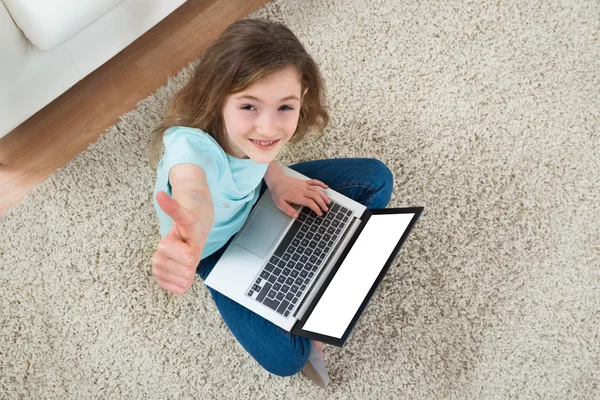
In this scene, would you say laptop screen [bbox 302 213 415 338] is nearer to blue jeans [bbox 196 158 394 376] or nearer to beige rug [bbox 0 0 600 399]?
blue jeans [bbox 196 158 394 376]

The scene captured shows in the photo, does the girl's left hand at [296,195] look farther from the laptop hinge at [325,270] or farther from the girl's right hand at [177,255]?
the girl's right hand at [177,255]

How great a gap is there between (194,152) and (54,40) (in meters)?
0.49

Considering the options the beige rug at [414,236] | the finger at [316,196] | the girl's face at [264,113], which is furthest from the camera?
the beige rug at [414,236]

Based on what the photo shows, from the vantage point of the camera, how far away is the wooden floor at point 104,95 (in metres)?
1.43

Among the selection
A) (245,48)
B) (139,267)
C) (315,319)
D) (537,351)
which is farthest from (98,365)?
(537,351)

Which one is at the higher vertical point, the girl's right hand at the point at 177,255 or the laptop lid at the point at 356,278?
the girl's right hand at the point at 177,255

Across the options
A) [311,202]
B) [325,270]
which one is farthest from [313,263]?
[311,202]

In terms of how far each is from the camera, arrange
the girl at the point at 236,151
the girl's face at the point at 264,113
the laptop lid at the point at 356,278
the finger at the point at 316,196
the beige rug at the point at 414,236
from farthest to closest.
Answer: the beige rug at the point at 414,236 → the finger at the point at 316,196 → the laptop lid at the point at 356,278 → the girl's face at the point at 264,113 → the girl at the point at 236,151

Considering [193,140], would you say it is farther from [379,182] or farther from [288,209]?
[379,182]

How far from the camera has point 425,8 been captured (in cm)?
159

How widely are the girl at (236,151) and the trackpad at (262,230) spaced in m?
0.02

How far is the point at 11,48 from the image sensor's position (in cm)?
111

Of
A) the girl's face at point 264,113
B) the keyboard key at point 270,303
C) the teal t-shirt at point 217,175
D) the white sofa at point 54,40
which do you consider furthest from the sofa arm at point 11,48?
the keyboard key at point 270,303

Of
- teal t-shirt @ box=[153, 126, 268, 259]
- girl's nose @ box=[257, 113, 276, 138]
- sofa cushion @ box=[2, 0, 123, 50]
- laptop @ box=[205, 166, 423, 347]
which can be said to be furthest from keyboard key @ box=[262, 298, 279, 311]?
sofa cushion @ box=[2, 0, 123, 50]
